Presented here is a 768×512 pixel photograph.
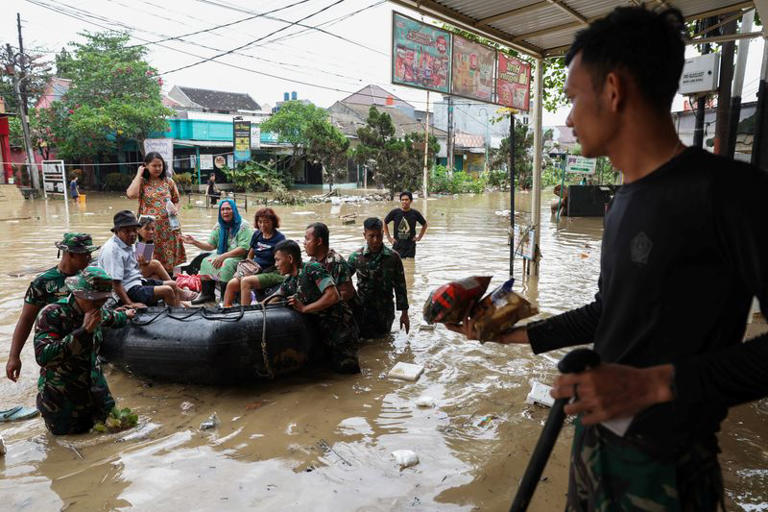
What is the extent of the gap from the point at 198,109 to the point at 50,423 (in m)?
37.2

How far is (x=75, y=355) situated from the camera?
366cm

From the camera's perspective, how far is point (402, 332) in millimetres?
6273

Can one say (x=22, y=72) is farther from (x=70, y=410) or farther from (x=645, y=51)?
(x=645, y=51)

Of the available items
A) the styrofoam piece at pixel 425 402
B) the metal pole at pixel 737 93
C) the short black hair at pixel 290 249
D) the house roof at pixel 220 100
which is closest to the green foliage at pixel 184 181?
the house roof at pixel 220 100

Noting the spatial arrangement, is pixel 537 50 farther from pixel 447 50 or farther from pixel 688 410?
pixel 688 410

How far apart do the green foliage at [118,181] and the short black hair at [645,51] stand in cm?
3183

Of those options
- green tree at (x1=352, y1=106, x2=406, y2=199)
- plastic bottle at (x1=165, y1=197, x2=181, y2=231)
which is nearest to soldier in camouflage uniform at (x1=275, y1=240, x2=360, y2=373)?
plastic bottle at (x1=165, y1=197, x2=181, y2=231)

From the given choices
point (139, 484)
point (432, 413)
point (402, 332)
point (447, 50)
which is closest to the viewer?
point (139, 484)

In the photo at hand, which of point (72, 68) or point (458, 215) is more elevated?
point (72, 68)

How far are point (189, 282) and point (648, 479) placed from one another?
7.19 m

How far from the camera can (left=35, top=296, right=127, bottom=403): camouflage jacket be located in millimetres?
3570

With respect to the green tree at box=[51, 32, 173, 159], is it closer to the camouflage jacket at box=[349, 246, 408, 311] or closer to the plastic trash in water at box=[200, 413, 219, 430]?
the camouflage jacket at box=[349, 246, 408, 311]

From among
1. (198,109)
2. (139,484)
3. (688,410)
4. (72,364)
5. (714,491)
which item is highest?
(198,109)

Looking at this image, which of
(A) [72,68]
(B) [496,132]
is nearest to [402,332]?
(A) [72,68]
